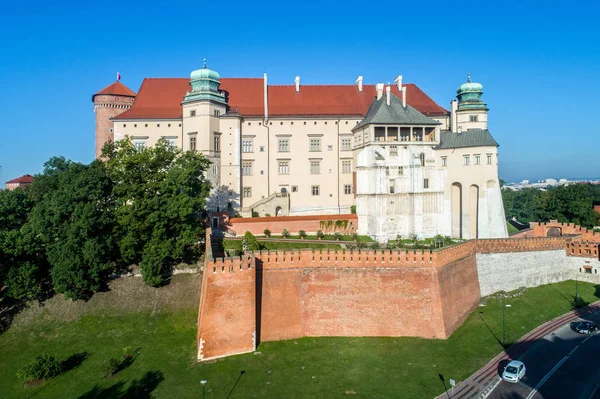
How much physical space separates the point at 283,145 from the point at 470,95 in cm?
1879

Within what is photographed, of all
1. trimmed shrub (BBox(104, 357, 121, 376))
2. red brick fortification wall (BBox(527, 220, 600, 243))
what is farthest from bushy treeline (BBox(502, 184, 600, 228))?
trimmed shrub (BBox(104, 357, 121, 376))

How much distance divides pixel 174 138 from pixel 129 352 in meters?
23.7

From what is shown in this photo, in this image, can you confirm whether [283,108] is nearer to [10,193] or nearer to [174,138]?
[174,138]

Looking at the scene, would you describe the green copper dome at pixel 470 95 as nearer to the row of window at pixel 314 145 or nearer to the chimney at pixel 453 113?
the chimney at pixel 453 113

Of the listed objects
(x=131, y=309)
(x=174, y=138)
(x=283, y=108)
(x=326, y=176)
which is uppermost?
(x=283, y=108)

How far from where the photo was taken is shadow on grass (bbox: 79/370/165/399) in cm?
2130

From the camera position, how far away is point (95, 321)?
28.3 m

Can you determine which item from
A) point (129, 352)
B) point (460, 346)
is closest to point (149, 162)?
point (129, 352)

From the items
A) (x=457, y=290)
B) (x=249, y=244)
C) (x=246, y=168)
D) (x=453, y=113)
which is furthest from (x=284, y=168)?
(x=457, y=290)

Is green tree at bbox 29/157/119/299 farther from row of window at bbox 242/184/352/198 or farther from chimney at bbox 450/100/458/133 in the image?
chimney at bbox 450/100/458/133

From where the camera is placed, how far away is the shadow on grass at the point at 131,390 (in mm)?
21295

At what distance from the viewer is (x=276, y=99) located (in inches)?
1833

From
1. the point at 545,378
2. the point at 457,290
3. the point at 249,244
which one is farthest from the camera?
the point at 249,244

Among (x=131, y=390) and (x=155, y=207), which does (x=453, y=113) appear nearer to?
(x=155, y=207)
